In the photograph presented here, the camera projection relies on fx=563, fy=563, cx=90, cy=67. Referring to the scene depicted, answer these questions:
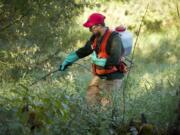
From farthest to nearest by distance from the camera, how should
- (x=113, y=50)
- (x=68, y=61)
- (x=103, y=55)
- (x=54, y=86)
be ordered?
(x=54, y=86) < (x=68, y=61) < (x=103, y=55) < (x=113, y=50)

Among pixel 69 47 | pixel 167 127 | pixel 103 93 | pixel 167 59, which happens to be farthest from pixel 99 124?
pixel 167 59

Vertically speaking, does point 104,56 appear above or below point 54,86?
above

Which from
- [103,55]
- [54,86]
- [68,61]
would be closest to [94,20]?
[103,55]

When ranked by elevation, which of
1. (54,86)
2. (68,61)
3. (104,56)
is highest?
(104,56)

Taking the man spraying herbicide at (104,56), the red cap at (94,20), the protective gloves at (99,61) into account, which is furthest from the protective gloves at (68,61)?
the red cap at (94,20)

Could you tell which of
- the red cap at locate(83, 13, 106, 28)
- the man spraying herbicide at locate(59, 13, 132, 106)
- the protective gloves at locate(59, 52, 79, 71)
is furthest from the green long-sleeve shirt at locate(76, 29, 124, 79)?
the protective gloves at locate(59, 52, 79, 71)

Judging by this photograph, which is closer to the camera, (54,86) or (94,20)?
(94,20)

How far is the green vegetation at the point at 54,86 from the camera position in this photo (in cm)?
423

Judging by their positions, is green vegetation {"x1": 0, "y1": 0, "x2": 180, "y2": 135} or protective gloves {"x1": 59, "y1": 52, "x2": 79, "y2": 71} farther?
protective gloves {"x1": 59, "y1": 52, "x2": 79, "y2": 71}

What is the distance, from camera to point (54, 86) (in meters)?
8.41

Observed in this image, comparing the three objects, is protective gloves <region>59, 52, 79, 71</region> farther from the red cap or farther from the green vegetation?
the red cap

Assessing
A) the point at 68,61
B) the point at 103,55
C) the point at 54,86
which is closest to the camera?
the point at 103,55

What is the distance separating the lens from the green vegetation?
13.9 ft

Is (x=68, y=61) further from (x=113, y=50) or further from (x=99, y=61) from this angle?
(x=113, y=50)
